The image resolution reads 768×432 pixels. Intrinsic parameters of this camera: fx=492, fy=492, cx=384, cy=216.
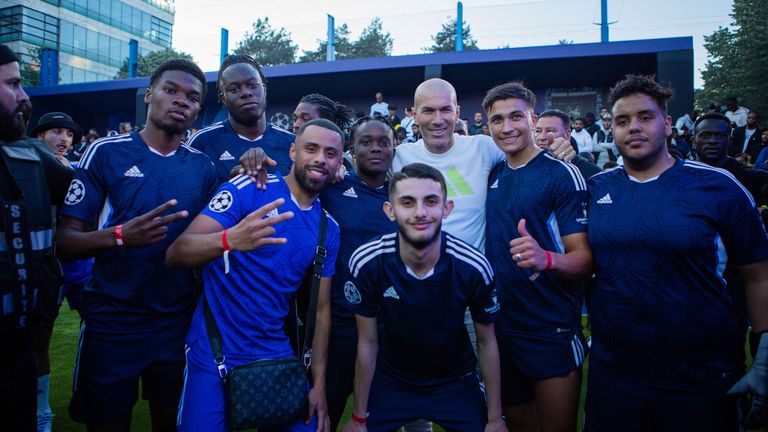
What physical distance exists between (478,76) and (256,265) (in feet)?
57.1

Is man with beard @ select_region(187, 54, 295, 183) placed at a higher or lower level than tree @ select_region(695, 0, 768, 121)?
lower

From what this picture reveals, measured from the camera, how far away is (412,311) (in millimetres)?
3105

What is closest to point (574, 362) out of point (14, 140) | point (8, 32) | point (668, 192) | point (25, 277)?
point (668, 192)

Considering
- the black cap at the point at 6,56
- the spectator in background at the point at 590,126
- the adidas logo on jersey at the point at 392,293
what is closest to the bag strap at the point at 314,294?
the adidas logo on jersey at the point at 392,293

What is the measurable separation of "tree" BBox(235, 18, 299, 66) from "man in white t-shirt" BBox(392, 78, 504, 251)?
191 feet

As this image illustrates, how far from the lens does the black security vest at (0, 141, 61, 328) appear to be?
216 centimetres

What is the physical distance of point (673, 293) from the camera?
2.71 m

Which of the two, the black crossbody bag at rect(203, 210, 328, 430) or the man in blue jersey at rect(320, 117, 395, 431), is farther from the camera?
the man in blue jersey at rect(320, 117, 395, 431)

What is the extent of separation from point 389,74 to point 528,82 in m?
→ 5.42

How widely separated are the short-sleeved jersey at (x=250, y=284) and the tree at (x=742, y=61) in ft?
105

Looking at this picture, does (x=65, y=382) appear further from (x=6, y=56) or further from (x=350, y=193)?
(x=6, y=56)

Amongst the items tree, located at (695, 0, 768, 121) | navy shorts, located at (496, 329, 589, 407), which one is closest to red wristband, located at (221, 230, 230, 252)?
navy shorts, located at (496, 329, 589, 407)

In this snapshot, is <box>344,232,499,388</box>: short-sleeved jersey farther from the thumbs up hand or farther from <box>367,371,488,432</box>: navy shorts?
the thumbs up hand

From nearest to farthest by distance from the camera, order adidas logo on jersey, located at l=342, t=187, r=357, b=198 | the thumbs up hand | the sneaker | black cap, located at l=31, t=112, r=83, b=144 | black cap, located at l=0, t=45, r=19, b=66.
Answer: black cap, located at l=0, t=45, r=19, b=66 < the thumbs up hand < adidas logo on jersey, located at l=342, t=187, r=357, b=198 < the sneaker < black cap, located at l=31, t=112, r=83, b=144
